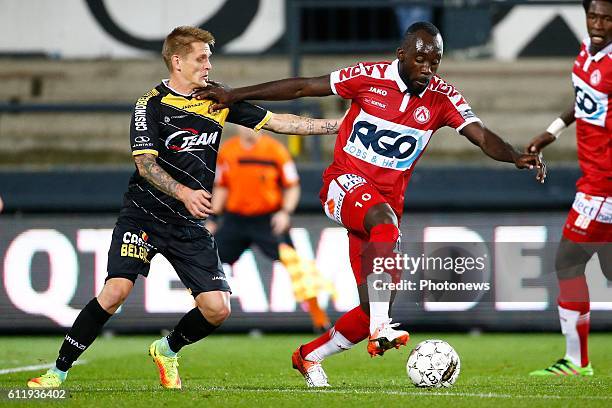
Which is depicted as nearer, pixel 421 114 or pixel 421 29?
pixel 421 29

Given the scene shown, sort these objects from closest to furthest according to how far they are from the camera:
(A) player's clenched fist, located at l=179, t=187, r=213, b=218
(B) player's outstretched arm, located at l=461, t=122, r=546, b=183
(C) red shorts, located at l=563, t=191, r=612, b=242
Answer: (A) player's clenched fist, located at l=179, t=187, r=213, b=218
(B) player's outstretched arm, located at l=461, t=122, r=546, b=183
(C) red shorts, located at l=563, t=191, r=612, b=242

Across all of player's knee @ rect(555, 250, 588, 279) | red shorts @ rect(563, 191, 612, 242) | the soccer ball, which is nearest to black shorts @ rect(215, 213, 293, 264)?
player's knee @ rect(555, 250, 588, 279)

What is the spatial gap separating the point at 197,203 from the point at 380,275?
1175 mm

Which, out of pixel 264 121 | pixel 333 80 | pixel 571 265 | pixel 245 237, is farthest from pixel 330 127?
pixel 245 237

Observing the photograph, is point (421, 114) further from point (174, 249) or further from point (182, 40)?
point (174, 249)

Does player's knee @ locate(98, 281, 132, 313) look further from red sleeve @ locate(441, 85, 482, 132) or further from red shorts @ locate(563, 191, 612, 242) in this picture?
red shorts @ locate(563, 191, 612, 242)

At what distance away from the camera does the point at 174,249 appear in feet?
24.8

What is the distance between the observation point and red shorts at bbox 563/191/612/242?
8.57 m

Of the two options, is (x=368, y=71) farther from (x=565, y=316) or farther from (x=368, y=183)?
(x=565, y=316)

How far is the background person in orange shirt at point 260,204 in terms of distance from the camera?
12.2m

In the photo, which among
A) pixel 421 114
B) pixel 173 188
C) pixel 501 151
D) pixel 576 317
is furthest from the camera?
pixel 576 317

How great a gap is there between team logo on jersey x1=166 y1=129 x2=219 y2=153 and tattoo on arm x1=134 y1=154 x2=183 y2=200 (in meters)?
0.23

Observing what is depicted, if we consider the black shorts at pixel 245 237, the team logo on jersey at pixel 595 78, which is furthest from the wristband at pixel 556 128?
the black shorts at pixel 245 237

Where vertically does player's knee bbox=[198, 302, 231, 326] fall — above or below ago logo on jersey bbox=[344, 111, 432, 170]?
→ below
